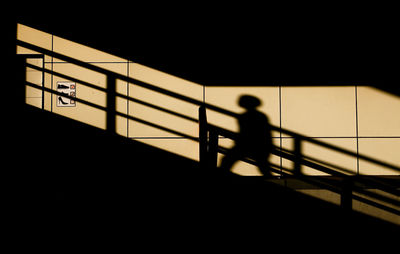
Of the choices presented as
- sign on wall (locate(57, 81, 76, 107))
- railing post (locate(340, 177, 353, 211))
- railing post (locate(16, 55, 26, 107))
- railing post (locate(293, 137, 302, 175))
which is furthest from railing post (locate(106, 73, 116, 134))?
railing post (locate(340, 177, 353, 211))

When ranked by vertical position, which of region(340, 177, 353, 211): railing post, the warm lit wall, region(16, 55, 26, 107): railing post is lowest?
region(340, 177, 353, 211): railing post

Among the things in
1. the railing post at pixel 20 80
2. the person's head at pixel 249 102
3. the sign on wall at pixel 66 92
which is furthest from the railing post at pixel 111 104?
the person's head at pixel 249 102

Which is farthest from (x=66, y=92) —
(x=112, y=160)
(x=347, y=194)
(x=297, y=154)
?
(x=347, y=194)

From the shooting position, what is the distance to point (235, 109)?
2535 millimetres

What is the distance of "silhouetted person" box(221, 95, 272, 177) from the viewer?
8.25ft

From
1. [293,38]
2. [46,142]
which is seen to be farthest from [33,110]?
[293,38]

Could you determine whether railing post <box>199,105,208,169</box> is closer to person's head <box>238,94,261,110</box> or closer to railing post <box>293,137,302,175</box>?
person's head <box>238,94,261,110</box>

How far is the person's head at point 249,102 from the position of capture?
99.9 inches

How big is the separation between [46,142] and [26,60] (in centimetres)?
102

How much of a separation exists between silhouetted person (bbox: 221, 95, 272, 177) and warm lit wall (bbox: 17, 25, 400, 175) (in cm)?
8

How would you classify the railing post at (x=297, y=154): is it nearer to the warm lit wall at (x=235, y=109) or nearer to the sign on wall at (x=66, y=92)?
the warm lit wall at (x=235, y=109)

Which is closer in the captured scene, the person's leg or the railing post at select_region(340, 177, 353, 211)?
the railing post at select_region(340, 177, 353, 211)

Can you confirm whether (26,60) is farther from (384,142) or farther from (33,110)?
(384,142)

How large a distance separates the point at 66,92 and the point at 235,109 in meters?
2.00
